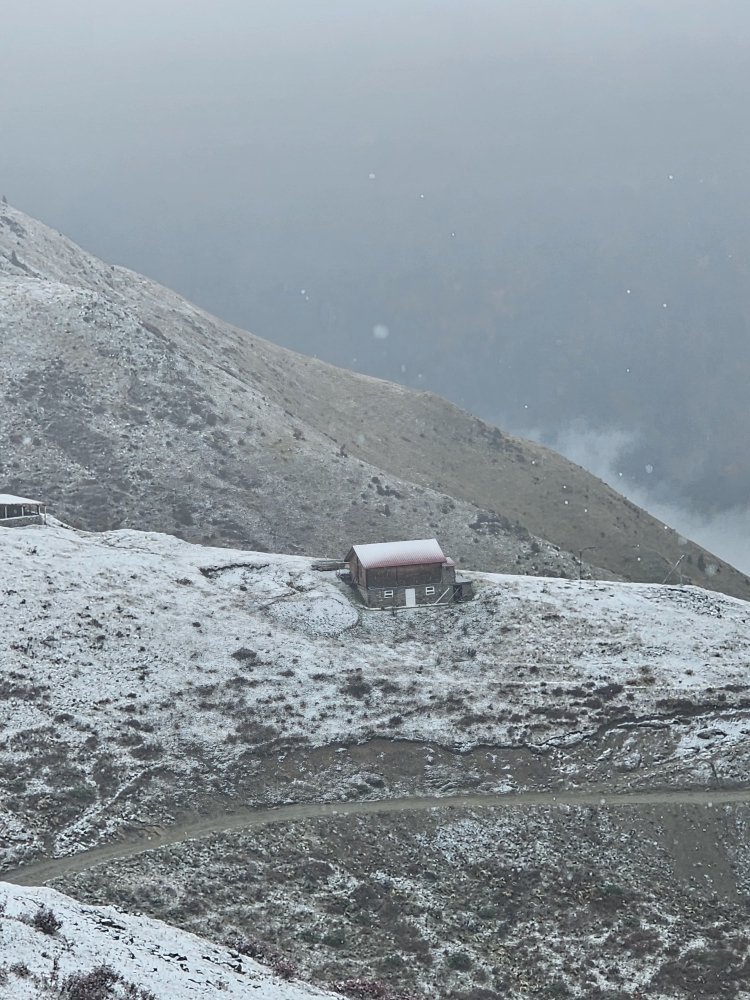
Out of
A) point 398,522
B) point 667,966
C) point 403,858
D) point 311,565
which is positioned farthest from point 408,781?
point 398,522

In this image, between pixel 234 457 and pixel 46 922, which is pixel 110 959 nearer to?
pixel 46 922

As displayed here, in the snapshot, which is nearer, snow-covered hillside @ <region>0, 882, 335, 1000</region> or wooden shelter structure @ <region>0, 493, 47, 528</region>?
snow-covered hillside @ <region>0, 882, 335, 1000</region>

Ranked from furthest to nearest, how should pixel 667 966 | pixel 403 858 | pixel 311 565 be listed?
1. pixel 311 565
2. pixel 403 858
3. pixel 667 966

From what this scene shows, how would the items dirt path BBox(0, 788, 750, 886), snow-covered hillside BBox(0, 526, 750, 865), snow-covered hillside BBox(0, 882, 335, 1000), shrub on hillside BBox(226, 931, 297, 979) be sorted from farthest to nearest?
snow-covered hillside BBox(0, 526, 750, 865) < dirt path BBox(0, 788, 750, 886) < shrub on hillside BBox(226, 931, 297, 979) < snow-covered hillside BBox(0, 882, 335, 1000)

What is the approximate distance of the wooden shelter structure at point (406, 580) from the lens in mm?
68562

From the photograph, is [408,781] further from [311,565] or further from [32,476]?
[32,476]

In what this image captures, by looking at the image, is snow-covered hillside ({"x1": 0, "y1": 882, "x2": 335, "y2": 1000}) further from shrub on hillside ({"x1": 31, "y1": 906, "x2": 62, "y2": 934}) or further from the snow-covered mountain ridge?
the snow-covered mountain ridge

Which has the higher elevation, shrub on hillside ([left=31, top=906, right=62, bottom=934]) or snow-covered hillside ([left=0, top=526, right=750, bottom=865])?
snow-covered hillside ([left=0, top=526, right=750, bottom=865])

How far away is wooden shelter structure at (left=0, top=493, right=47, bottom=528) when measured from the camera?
73.2 m

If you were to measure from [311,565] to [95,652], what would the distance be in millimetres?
20994

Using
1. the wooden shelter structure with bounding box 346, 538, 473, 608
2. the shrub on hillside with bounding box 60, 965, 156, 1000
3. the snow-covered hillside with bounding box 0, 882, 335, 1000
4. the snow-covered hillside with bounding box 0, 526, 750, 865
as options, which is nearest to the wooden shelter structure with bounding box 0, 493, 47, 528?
the snow-covered hillside with bounding box 0, 526, 750, 865

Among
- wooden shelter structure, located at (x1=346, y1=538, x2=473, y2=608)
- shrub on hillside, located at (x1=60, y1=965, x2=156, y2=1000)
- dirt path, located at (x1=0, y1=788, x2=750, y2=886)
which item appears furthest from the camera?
wooden shelter structure, located at (x1=346, y1=538, x2=473, y2=608)

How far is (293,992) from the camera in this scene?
32.2 meters

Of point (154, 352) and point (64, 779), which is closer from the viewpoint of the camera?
point (64, 779)
